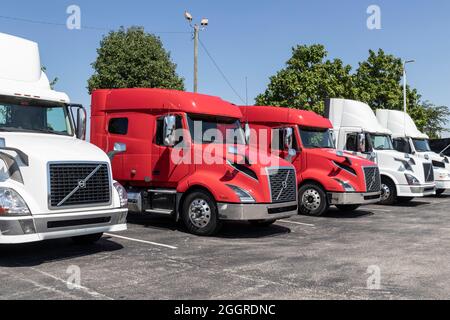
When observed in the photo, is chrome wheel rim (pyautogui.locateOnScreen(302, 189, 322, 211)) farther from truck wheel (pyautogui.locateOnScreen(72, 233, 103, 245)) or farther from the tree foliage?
the tree foliage

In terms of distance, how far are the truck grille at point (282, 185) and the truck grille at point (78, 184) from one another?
10.6 ft

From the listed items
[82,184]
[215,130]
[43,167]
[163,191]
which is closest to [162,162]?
[163,191]

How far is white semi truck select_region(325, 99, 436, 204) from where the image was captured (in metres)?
15.2

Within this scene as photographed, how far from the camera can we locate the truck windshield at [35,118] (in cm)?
775

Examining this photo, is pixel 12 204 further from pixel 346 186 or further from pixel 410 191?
pixel 410 191

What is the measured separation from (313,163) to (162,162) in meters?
4.46

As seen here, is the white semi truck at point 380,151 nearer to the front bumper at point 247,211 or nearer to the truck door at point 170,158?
the front bumper at point 247,211

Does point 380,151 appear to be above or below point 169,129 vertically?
below

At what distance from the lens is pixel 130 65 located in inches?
1220

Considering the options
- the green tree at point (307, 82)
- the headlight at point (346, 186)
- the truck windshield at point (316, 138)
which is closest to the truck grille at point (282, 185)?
the headlight at point (346, 186)

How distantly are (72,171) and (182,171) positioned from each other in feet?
10.2

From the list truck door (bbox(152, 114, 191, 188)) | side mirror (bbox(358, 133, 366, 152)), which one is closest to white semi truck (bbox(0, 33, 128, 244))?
truck door (bbox(152, 114, 191, 188))

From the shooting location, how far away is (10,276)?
245 inches
